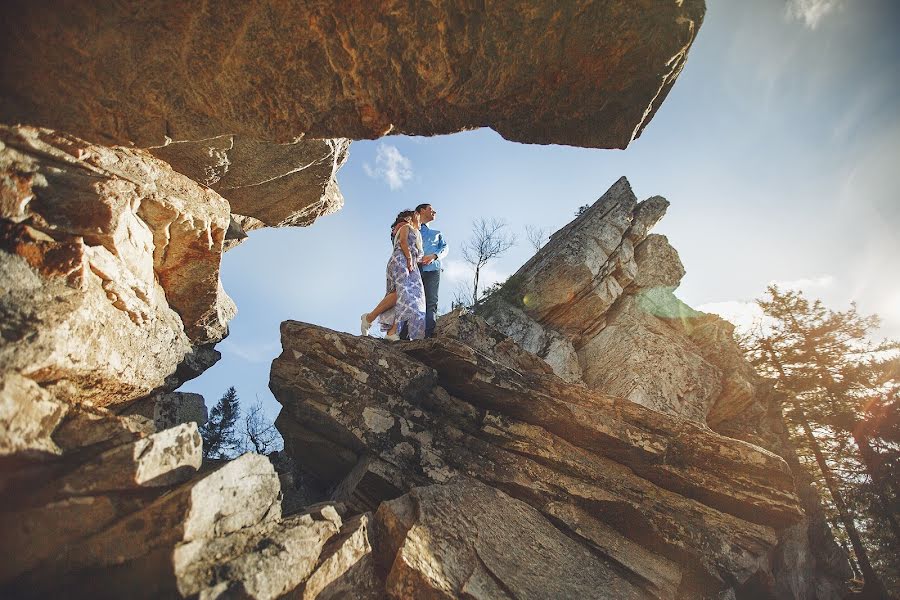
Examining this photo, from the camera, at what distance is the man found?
993cm

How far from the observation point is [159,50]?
3.54 meters

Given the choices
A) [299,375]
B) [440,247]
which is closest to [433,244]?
[440,247]

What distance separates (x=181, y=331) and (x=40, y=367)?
10.0 feet

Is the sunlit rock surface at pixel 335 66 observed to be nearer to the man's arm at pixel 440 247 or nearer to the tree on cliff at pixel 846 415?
the man's arm at pixel 440 247

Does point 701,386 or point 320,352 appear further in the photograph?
point 701,386

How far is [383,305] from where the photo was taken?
966 centimetres

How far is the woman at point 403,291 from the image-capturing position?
928 centimetres

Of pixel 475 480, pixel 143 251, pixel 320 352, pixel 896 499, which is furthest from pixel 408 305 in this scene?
pixel 896 499

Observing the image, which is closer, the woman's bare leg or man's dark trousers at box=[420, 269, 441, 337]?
the woman's bare leg

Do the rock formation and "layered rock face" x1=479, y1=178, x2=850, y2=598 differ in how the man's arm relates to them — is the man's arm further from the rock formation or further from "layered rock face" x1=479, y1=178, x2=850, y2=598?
"layered rock face" x1=479, y1=178, x2=850, y2=598

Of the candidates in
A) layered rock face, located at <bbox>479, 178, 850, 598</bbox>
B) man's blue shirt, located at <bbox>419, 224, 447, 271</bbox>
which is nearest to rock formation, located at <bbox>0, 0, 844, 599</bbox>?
man's blue shirt, located at <bbox>419, 224, 447, 271</bbox>

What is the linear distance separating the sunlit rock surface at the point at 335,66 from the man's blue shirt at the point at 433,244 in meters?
5.89

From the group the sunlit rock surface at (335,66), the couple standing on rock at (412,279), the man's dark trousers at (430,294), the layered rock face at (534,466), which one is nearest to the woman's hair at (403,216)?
the couple standing on rock at (412,279)

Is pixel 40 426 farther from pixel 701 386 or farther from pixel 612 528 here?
pixel 701 386
